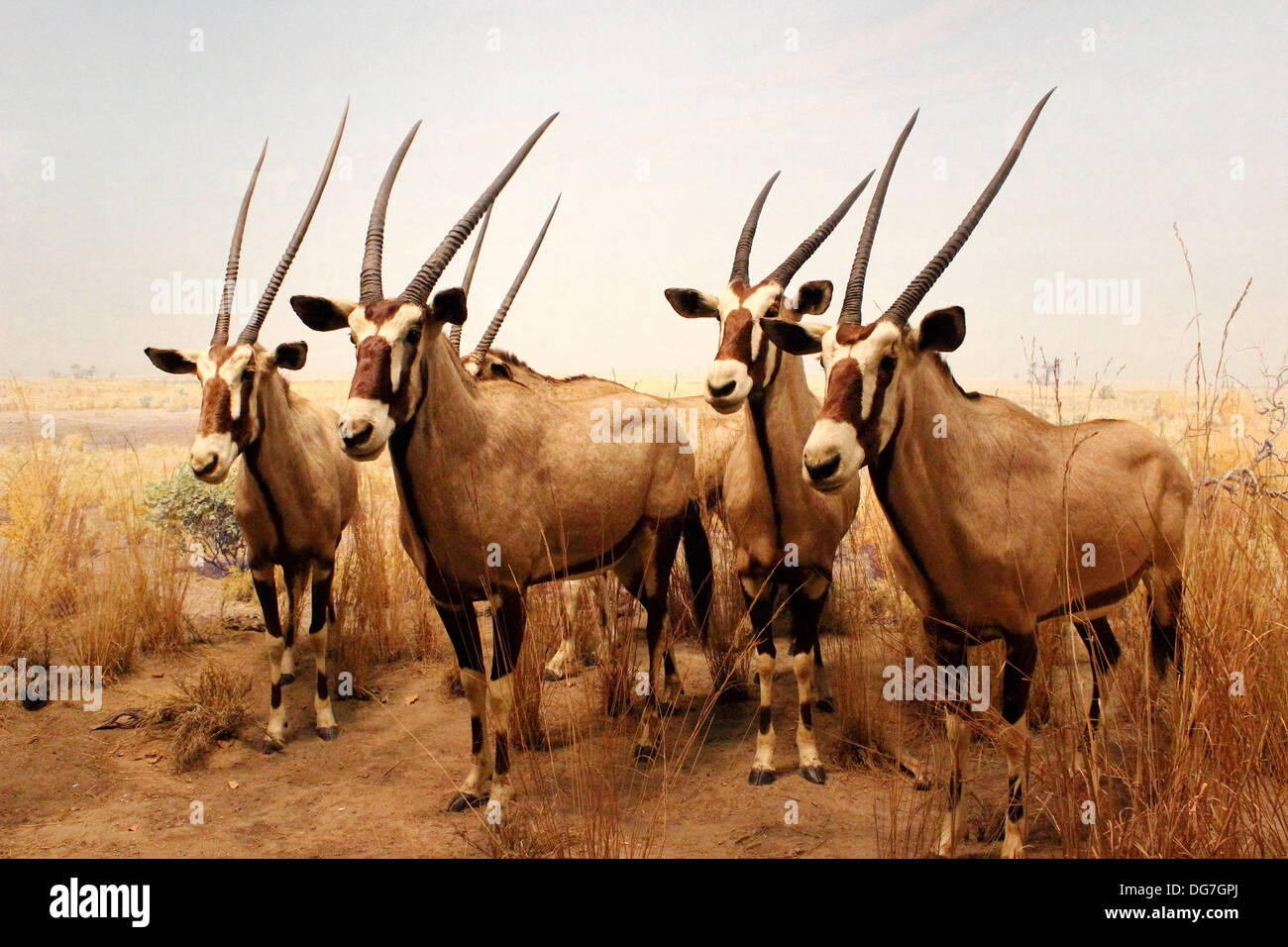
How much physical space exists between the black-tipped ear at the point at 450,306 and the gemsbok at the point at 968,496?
1.22 meters

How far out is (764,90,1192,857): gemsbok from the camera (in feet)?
10.0

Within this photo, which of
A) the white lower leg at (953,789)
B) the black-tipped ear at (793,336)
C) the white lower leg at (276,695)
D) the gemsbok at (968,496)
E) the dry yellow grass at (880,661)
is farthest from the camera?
the white lower leg at (276,695)

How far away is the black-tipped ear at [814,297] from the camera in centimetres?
440

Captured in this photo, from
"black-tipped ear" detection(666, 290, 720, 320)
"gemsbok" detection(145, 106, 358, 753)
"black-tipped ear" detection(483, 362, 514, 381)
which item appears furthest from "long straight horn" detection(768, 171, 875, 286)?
"gemsbok" detection(145, 106, 358, 753)

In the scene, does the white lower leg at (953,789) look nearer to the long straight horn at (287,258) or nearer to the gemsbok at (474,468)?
the gemsbok at (474,468)

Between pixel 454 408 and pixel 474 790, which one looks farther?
pixel 474 790

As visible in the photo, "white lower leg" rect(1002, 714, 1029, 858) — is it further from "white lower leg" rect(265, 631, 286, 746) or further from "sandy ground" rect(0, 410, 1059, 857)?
"white lower leg" rect(265, 631, 286, 746)

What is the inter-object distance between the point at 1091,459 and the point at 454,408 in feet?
8.42

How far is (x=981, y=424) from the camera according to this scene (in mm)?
3377

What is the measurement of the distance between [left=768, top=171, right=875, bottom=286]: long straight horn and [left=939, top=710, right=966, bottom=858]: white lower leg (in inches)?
81.4

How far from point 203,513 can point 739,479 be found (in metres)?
5.79

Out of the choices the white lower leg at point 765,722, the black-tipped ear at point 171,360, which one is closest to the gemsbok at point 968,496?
the white lower leg at point 765,722
